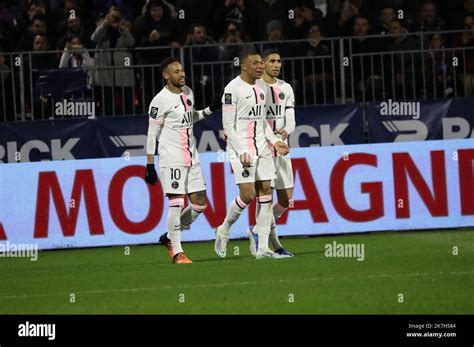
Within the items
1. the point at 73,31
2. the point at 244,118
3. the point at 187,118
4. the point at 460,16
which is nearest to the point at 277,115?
the point at 244,118

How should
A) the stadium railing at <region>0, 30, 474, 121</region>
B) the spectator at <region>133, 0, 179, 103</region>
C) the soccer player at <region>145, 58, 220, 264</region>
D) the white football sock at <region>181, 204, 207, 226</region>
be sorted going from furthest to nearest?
the spectator at <region>133, 0, 179, 103</region>
the stadium railing at <region>0, 30, 474, 121</region>
the white football sock at <region>181, 204, 207, 226</region>
the soccer player at <region>145, 58, 220, 264</region>

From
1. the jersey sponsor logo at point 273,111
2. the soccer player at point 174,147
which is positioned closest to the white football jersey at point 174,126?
the soccer player at point 174,147

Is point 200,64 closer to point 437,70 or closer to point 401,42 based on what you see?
point 401,42

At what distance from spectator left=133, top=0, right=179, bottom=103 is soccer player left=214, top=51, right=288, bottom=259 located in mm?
5641

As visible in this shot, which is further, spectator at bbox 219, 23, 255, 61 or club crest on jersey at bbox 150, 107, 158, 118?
spectator at bbox 219, 23, 255, 61

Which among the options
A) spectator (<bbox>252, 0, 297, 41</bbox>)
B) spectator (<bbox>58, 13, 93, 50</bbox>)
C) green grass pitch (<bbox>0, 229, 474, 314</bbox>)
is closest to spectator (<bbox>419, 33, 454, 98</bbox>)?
spectator (<bbox>252, 0, 297, 41</bbox>)

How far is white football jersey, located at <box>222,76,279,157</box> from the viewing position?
15.7 metres

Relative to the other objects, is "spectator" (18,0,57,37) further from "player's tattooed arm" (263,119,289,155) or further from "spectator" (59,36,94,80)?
"player's tattooed arm" (263,119,289,155)

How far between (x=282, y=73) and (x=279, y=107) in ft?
16.2

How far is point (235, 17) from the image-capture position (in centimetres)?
2262

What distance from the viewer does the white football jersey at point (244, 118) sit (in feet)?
51.6

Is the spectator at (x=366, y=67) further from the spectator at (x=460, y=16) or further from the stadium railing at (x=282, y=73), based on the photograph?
the spectator at (x=460, y=16)
